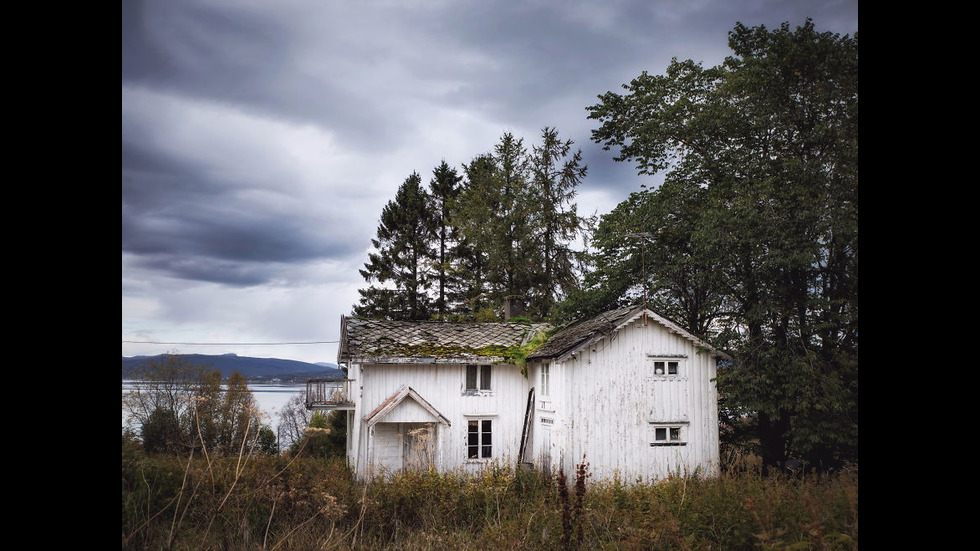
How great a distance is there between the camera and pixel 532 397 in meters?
14.4

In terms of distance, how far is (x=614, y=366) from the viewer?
40.6 ft

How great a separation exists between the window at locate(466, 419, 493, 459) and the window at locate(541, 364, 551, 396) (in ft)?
5.97

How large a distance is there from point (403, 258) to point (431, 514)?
20.0m

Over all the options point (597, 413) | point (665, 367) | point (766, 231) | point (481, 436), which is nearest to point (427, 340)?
point (481, 436)

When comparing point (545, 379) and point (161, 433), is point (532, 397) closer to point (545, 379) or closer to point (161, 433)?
point (545, 379)

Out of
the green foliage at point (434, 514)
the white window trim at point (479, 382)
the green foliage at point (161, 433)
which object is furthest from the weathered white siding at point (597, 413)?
the green foliage at point (161, 433)

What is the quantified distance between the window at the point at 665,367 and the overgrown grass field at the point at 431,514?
Answer: 137 inches
